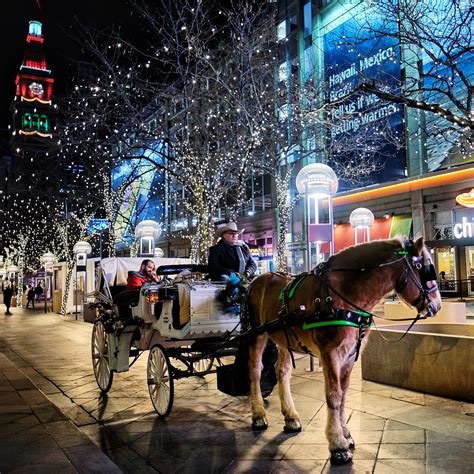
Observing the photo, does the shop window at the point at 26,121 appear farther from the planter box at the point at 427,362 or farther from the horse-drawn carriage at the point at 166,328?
the planter box at the point at 427,362

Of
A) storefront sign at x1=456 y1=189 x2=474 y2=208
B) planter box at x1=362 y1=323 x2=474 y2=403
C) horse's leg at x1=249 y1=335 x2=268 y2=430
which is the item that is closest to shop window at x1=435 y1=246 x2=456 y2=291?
storefront sign at x1=456 y1=189 x2=474 y2=208

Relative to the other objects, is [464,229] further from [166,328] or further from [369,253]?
[369,253]

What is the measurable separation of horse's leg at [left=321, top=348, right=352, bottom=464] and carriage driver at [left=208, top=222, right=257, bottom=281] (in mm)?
2303

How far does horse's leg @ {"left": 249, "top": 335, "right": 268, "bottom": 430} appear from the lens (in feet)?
19.1

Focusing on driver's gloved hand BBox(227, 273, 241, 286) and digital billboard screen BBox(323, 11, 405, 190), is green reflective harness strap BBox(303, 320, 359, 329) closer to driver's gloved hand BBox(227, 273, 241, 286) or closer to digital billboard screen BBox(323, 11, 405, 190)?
driver's gloved hand BBox(227, 273, 241, 286)

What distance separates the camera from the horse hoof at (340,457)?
4602mm

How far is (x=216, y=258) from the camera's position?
6.93 meters

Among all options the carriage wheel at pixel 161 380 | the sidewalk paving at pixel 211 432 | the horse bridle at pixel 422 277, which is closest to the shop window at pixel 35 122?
the sidewalk paving at pixel 211 432

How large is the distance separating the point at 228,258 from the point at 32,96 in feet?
518

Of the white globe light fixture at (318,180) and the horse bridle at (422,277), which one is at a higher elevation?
the white globe light fixture at (318,180)

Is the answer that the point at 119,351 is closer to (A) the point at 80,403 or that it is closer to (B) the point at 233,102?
(A) the point at 80,403

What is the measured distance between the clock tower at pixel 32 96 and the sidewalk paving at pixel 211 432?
476 ft

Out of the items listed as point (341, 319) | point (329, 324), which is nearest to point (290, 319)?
point (329, 324)

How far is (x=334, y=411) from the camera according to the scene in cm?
466
